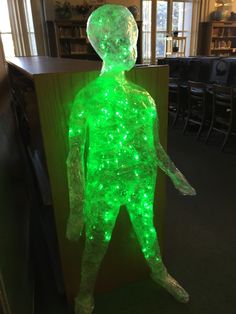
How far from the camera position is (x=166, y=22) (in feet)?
23.5

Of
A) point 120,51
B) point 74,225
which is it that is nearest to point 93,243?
point 74,225

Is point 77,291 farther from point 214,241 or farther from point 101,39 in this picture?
point 101,39

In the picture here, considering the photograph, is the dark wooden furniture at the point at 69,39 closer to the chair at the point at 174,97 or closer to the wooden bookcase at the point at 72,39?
the wooden bookcase at the point at 72,39

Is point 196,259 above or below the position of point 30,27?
below

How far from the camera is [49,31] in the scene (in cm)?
557

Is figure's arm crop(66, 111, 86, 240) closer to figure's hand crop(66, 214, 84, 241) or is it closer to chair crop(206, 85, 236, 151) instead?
figure's hand crop(66, 214, 84, 241)

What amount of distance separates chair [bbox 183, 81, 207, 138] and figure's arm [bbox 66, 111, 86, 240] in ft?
9.83

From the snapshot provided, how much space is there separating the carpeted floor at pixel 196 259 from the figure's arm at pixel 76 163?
727 millimetres

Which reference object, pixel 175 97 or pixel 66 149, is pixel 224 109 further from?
pixel 66 149

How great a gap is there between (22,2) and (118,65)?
537 cm

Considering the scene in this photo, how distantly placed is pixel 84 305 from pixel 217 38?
812 centimetres

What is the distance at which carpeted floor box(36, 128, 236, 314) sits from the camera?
1432mm

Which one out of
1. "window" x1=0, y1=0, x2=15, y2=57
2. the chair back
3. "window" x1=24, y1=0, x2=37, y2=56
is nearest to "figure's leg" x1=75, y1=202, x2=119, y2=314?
the chair back

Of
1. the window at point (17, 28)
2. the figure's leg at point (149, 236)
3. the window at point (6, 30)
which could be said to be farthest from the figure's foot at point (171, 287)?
the window at point (17, 28)
